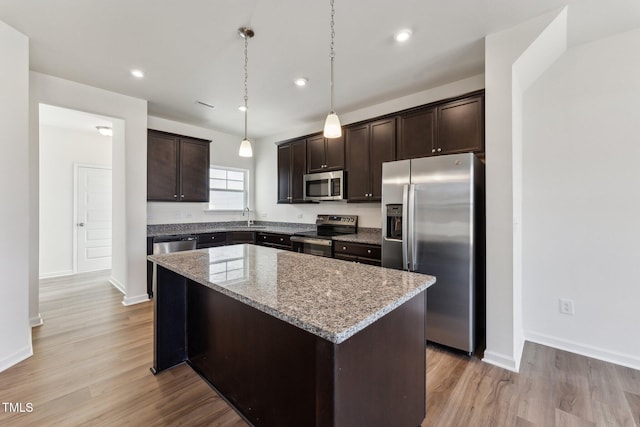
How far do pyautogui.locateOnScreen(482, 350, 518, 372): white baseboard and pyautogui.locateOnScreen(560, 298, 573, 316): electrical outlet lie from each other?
829 millimetres

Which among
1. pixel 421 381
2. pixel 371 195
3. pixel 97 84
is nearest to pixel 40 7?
pixel 97 84

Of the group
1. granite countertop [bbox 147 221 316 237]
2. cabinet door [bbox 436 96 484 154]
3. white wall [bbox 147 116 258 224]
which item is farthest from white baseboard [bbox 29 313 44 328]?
cabinet door [bbox 436 96 484 154]

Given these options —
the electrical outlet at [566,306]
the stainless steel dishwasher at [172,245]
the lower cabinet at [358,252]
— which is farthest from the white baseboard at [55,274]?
the electrical outlet at [566,306]

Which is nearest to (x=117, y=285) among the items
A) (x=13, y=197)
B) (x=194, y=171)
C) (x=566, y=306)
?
(x=194, y=171)

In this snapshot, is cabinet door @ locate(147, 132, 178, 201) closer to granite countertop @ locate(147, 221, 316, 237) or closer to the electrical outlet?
granite countertop @ locate(147, 221, 316, 237)

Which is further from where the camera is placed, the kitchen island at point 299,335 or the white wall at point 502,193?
the white wall at point 502,193

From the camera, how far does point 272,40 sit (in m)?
2.41

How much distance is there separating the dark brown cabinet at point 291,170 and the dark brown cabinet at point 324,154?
132 millimetres

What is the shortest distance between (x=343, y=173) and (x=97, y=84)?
3180mm

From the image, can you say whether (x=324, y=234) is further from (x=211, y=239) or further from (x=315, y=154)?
(x=211, y=239)

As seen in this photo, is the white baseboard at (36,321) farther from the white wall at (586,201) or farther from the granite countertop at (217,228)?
the white wall at (586,201)

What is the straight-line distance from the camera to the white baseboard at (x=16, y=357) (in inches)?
86.0

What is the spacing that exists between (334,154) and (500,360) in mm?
3019

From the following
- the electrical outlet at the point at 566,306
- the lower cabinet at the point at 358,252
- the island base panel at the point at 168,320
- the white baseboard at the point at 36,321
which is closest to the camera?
the island base panel at the point at 168,320
